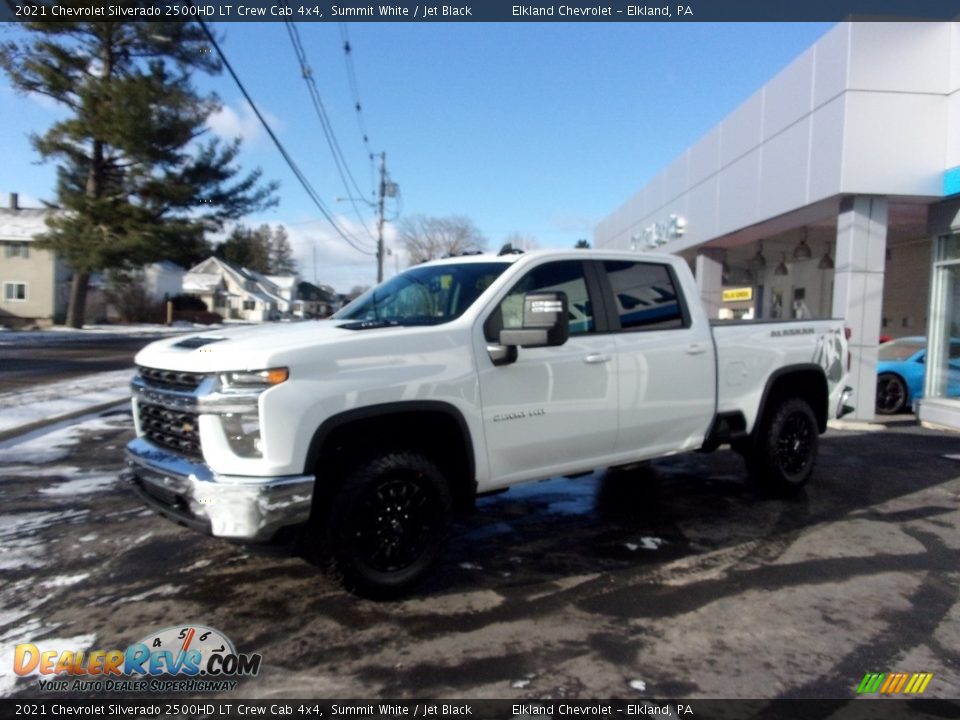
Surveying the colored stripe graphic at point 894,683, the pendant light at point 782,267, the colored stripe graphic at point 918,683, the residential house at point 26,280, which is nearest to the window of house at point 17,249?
the residential house at point 26,280

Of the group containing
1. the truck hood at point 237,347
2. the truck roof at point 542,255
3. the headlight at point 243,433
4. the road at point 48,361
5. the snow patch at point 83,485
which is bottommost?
the snow patch at point 83,485

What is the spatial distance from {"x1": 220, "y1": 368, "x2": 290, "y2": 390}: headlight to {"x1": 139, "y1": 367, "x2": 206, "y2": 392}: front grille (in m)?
0.20

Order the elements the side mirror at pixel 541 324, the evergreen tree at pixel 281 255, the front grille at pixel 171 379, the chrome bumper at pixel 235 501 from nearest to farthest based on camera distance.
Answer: the chrome bumper at pixel 235 501
the front grille at pixel 171 379
the side mirror at pixel 541 324
the evergreen tree at pixel 281 255

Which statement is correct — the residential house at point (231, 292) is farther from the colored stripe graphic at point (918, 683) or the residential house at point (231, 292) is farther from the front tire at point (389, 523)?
the colored stripe graphic at point (918, 683)

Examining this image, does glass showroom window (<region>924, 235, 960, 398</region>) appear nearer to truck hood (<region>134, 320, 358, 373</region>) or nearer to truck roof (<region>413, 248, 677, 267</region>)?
truck roof (<region>413, 248, 677, 267</region>)

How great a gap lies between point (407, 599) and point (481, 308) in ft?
5.57

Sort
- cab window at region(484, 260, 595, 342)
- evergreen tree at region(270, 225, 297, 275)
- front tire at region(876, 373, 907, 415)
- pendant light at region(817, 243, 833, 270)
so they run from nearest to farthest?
1. cab window at region(484, 260, 595, 342)
2. front tire at region(876, 373, 907, 415)
3. pendant light at region(817, 243, 833, 270)
4. evergreen tree at region(270, 225, 297, 275)

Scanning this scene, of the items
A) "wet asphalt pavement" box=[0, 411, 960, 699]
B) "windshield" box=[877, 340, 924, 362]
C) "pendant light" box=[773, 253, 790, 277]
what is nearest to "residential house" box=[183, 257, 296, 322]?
"pendant light" box=[773, 253, 790, 277]

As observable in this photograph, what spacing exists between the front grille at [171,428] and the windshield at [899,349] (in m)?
11.4

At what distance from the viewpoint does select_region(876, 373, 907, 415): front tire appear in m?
11.7

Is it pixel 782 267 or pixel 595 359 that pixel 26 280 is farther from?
pixel 595 359

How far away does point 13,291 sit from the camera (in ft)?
139

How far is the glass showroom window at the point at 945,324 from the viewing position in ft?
33.5

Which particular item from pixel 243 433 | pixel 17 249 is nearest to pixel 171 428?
pixel 243 433
